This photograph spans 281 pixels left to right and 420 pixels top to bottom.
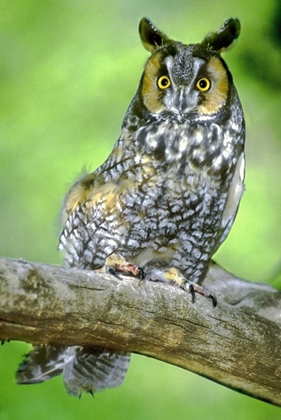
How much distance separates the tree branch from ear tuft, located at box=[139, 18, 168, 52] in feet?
2.81

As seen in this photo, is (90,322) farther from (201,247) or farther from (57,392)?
(57,392)

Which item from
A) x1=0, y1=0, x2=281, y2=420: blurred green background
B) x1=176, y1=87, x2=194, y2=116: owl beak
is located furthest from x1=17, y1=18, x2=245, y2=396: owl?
x1=0, y1=0, x2=281, y2=420: blurred green background

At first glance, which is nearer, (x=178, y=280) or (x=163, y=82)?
(x=178, y=280)

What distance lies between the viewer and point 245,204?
2.18 metres

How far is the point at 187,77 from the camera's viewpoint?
1768 millimetres

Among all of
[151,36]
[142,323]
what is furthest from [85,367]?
[151,36]

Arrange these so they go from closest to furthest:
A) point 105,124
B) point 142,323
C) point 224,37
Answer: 1. point 142,323
2. point 224,37
3. point 105,124

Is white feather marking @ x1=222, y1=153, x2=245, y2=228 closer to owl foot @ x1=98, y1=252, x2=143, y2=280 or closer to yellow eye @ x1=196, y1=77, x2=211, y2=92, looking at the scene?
yellow eye @ x1=196, y1=77, x2=211, y2=92

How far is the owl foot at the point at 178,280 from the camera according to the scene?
154 centimetres

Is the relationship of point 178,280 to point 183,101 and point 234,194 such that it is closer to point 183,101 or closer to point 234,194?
point 234,194

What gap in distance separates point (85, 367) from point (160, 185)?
0.65m

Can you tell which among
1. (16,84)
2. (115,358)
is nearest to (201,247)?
(115,358)

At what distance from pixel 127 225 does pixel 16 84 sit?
756 mm

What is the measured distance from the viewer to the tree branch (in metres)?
1.13
